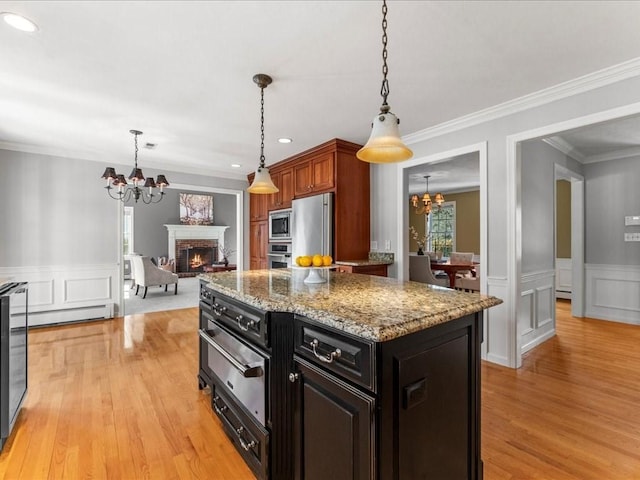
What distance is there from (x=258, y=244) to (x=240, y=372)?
13.5 feet

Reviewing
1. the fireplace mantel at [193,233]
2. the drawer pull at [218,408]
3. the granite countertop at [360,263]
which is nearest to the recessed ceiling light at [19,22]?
the drawer pull at [218,408]

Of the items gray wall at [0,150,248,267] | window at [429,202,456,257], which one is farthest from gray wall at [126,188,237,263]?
window at [429,202,456,257]

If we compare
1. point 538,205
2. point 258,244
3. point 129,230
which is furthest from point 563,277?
point 129,230

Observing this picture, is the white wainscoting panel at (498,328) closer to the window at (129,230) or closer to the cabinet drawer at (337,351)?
the cabinet drawer at (337,351)

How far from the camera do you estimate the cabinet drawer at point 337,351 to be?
3.36 feet

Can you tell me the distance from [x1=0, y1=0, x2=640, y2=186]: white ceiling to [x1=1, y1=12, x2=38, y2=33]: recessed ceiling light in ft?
0.15

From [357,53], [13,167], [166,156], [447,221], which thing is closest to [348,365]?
[357,53]

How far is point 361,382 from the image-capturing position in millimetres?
1046

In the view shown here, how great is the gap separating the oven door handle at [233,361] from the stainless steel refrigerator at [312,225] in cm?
197

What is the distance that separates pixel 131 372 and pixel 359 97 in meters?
3.07

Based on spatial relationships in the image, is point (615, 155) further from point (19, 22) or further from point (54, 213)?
point (54, 213)

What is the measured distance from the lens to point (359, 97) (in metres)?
2.71

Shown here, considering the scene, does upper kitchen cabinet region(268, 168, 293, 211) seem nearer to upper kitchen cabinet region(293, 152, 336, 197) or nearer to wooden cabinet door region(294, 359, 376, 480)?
upper kitchen cabinet region(293, 152, 336, 197)

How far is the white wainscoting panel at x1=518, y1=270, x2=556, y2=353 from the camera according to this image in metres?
3.26
